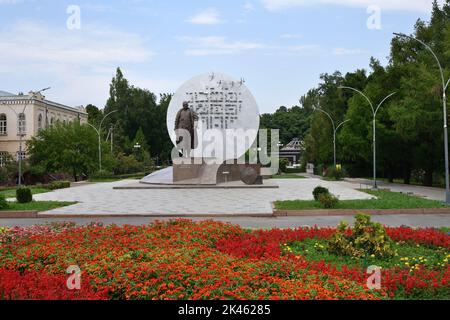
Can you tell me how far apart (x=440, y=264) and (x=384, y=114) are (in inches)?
1257

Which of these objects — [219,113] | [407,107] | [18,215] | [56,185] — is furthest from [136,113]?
[18,215]

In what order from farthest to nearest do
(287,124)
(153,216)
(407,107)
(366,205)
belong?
(287,124) < (407,107) < (366,205) < (153,216)

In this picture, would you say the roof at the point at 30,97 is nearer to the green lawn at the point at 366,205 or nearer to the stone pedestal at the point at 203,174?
the stone pedestal at the point at 203,174

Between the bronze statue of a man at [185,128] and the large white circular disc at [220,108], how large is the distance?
856 centimetres

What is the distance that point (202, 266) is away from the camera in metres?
6.99

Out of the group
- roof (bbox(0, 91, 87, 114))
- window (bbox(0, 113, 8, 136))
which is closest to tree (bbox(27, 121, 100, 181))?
roof (bbox(0, 91, 87, 114))

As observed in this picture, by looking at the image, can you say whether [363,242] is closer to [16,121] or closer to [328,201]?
[328,201]

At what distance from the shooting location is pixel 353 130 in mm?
42469

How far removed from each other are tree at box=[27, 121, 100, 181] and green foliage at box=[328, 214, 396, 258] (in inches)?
1455

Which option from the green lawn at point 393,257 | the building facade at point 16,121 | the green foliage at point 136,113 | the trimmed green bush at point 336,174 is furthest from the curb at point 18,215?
the green foliage at point 136,113

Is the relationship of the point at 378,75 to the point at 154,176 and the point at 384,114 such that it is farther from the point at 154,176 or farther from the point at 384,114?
the point at 154,176

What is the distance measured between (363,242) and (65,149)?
38.0 meters

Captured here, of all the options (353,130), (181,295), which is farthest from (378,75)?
(181,295)
